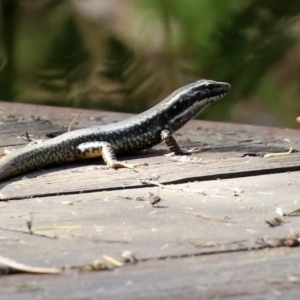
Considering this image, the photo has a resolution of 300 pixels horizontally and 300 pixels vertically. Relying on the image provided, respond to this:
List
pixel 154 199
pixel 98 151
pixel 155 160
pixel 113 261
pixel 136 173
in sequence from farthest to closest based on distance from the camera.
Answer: pixel 98 151 < pixel 155 160 < pixel 136 173 < pixel 154 199 < pixel 113 261

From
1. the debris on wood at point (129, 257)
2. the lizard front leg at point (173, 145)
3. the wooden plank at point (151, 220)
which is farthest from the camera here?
the lizard front leg at point (173, 145)

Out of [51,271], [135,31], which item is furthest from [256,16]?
[51,271]

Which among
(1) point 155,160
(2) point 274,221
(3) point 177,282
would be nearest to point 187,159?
(1) point 155,160

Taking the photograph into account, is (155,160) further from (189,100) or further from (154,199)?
(189,100)

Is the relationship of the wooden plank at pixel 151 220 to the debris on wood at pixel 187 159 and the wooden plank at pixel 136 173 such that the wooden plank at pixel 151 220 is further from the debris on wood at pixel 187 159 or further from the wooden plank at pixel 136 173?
the debris on wood at pixel 187 159

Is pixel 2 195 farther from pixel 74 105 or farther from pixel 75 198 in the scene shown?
pixel 74 105

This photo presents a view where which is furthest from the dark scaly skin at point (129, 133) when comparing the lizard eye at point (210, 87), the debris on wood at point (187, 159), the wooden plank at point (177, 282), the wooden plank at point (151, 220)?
the wooden plank at point (177, 282)
